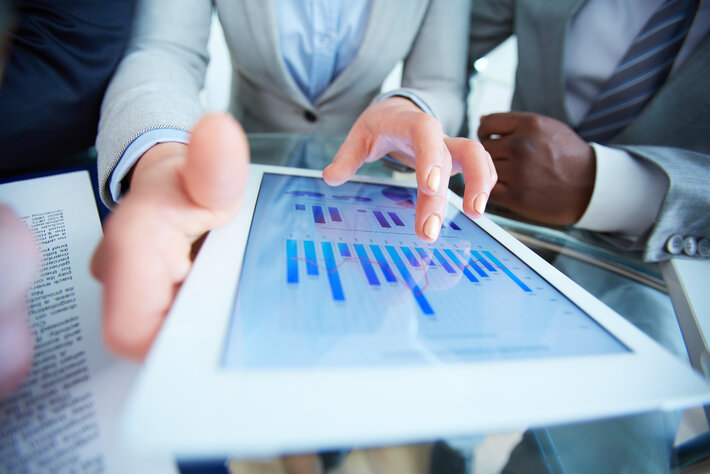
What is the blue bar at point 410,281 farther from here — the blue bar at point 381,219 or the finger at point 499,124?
the finger at point 499,124

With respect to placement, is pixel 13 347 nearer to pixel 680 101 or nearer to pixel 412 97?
pixel 412 97

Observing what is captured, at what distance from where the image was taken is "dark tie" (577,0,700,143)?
1.75 ft

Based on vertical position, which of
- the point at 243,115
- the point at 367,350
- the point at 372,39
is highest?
the point at 372,39

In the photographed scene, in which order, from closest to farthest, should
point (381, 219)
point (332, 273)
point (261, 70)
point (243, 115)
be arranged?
1. point (332, 273)
2. point (381, 219)
3. point (261, 70)
4. point (243, 115)

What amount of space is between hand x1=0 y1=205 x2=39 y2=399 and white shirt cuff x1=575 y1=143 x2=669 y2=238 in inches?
23.7

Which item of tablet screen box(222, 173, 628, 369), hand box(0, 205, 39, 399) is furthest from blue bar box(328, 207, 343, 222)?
hand box(0, 205, 39, 399)

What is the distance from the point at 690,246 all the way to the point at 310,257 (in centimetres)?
52

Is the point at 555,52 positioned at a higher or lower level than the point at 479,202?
higher

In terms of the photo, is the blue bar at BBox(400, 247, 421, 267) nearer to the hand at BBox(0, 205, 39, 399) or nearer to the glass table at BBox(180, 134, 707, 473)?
the glass table at BBox(180, 134, 707, 473)

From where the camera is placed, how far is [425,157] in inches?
12.6

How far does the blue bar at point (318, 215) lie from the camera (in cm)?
33

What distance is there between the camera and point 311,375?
0.16m

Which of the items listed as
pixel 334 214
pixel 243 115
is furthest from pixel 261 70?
pixel 334 214

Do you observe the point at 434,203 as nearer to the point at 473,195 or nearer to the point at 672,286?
the point at 473,195
